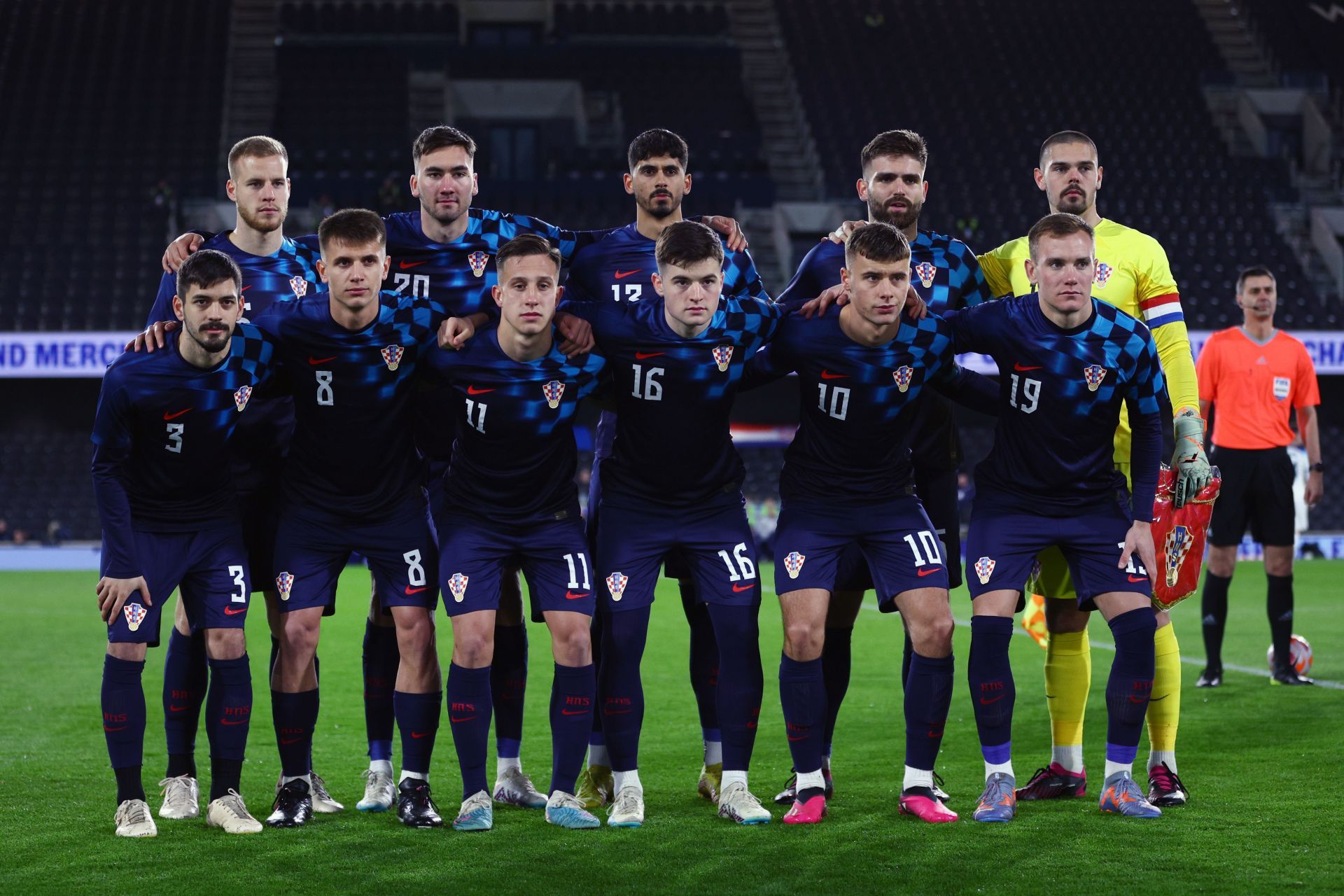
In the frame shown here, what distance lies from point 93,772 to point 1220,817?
12.6 feet

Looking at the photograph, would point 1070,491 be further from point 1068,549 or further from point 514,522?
point 514,522

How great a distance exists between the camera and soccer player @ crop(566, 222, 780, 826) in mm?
4504

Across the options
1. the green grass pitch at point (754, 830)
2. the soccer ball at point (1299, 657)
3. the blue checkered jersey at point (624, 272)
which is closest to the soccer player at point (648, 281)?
the blue checkered jersey at point (624, 272)

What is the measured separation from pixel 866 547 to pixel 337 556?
5.30 feet

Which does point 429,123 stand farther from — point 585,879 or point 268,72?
point 585,879

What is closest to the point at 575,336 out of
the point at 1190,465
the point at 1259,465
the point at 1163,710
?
the point at 1190,465

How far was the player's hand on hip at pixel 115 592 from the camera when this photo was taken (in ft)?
14.0

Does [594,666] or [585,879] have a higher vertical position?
[594,666]

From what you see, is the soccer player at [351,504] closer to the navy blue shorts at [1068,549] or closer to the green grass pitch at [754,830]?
the green grass pitch at [754,830]

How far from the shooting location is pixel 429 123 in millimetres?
25094

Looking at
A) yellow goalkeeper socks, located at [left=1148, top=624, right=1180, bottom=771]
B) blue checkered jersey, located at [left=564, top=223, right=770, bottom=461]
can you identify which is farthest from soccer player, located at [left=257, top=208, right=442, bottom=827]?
yellow goalkeeper socks, located at [left=1148, top=624, right=1180, bottom=771]

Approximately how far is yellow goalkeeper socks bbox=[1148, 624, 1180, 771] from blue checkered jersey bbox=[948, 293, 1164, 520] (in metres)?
0.56

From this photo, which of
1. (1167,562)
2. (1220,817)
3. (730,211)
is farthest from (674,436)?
(730,211)

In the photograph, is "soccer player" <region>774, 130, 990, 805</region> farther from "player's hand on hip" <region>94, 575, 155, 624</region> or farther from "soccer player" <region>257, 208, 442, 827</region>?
"player's hand on hip" <region>94, 575, 155, 624</region>
